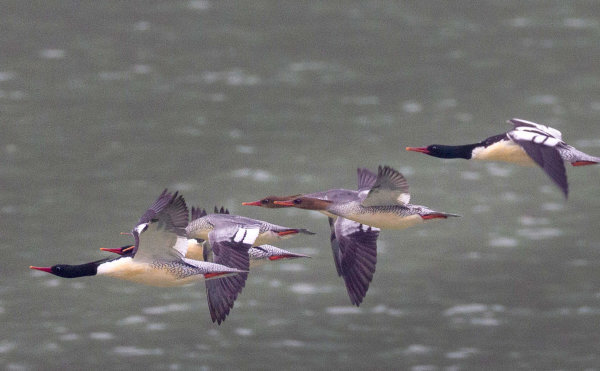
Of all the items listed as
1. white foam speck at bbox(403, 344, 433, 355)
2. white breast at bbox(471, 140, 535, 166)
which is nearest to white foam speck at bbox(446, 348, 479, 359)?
white foam speck at bbox(403, 344, 433, 355)

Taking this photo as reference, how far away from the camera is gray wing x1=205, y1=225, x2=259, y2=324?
16.8 meters

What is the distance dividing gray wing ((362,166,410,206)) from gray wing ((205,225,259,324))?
4.63 feet

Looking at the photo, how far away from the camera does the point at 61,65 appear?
4700cm

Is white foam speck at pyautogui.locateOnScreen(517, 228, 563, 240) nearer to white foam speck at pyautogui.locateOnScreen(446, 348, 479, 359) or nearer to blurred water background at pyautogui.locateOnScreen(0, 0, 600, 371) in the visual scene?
blurred water background at pyautogui.locateOnScreen(0, 0, 600, 371)

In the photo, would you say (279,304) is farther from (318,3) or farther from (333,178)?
(318,3)

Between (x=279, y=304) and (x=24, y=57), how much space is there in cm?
1456

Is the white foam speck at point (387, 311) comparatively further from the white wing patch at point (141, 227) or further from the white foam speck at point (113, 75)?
the white wing patch at point (141, 227)

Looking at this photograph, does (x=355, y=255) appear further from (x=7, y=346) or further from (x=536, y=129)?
(x=7, y=346)

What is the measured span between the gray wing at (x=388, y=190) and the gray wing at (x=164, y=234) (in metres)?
2.09

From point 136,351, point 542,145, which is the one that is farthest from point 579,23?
point 542,145

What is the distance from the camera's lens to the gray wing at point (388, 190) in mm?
16438

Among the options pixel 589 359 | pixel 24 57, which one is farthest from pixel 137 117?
pixel 589 359

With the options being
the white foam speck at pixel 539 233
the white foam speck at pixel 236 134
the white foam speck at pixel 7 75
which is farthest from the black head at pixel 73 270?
the white foam speck at pixel 7 75

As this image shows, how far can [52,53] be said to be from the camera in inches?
1859
